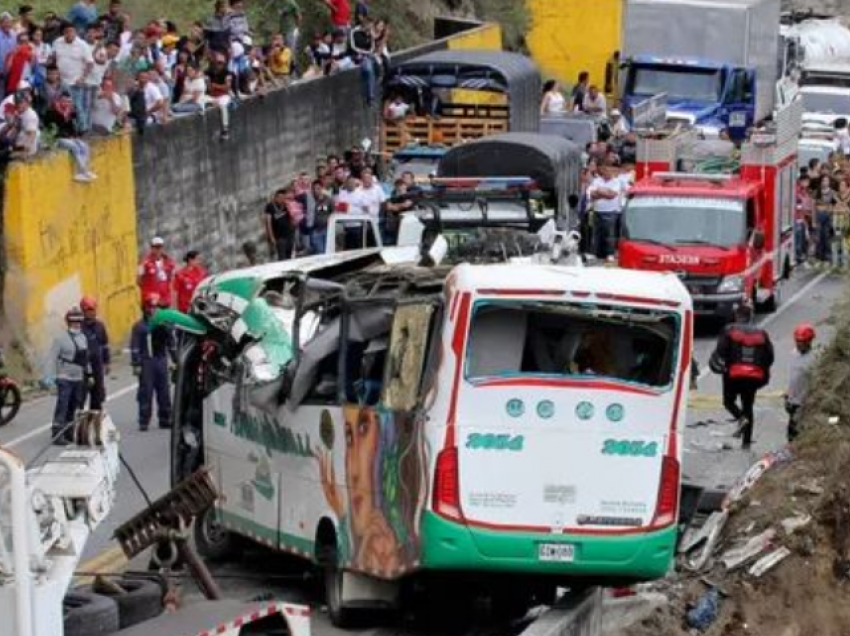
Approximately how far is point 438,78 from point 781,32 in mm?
20449

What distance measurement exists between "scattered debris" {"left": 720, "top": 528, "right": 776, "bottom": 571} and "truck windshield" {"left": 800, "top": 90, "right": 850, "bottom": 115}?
1579 inches

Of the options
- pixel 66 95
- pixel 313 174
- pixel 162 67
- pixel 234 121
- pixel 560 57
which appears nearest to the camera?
pixel 66 95

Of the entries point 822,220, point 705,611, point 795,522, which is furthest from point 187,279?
point 822,220

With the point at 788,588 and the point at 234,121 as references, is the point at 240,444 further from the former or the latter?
the point at 234,121

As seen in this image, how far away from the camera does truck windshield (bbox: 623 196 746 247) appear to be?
3759cm

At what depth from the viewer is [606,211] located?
41.2m

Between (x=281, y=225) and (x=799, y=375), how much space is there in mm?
13804

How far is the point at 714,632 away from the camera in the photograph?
71.9 ft

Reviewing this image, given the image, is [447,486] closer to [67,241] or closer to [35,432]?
[35,432]

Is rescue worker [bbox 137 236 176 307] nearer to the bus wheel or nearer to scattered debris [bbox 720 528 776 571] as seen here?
scattered debris [bbox 720 528 776 571]

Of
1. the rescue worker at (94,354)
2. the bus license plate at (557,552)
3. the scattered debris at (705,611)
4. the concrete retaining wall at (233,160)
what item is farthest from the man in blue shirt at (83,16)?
the bus license plate at (557,552)

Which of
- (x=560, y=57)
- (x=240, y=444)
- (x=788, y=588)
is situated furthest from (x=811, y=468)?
(x=560, y=57)

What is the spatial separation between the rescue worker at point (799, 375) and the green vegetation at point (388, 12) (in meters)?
16.9

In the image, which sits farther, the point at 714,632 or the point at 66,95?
the point at 66,95
